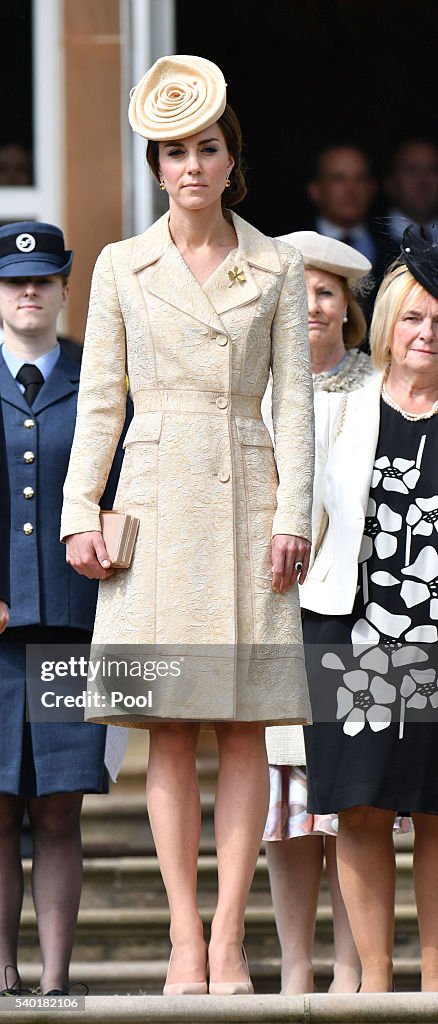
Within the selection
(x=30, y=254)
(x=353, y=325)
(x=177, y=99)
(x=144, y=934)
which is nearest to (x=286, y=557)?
(x=177, y=99)

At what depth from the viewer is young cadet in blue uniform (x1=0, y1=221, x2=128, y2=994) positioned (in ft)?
17.9

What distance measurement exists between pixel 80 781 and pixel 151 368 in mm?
1117

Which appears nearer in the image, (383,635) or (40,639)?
(383,635)

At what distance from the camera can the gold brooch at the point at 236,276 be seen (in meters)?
5.07

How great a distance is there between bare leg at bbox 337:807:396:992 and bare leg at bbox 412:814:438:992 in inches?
2.7

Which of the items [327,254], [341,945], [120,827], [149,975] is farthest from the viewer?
[120,827]

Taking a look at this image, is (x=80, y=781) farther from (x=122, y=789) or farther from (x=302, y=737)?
(x=122, y=789)

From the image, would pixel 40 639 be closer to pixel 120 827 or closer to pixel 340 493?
pixel 340 493

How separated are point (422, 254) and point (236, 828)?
59.8 inches

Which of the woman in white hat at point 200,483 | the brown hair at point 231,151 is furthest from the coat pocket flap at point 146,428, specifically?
the brown hair at point 231,151

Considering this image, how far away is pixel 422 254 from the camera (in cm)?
541

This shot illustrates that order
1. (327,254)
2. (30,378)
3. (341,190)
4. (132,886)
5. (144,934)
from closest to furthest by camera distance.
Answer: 1. (30,378)
2. (327,254)
3. (144,934)
4. (132,886)
5. (341,190)

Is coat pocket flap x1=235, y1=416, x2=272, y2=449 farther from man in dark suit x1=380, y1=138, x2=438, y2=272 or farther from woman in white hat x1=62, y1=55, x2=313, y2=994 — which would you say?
man in dark suit x1=380, y1=138, x2=438, y2=272

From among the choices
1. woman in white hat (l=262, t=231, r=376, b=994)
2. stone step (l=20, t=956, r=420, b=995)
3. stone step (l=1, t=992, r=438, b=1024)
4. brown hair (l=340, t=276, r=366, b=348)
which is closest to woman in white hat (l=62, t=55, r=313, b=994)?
stone step (l=1, t=992, r=438, b=1024)
